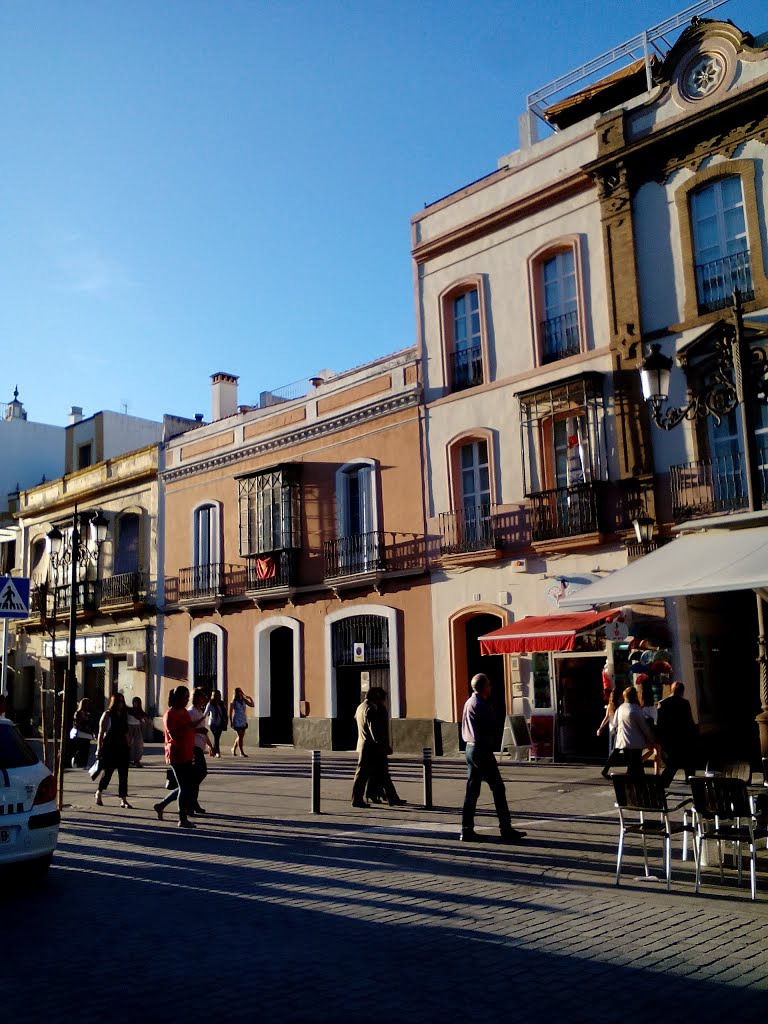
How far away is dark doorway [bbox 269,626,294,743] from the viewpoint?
2622cm

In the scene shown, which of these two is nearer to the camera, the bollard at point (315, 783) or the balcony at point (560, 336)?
the bollard at point (315, 783)

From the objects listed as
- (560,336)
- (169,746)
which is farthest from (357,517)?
(169,746)

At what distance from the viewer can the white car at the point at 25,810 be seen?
330 inches

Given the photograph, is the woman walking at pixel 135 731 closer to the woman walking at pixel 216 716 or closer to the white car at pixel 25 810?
the woman walking at pixel 216 716

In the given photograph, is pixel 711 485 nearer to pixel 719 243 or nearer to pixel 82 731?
pixel 719 243

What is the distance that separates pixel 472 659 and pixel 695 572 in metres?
10.9

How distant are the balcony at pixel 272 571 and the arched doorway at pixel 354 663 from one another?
185cm

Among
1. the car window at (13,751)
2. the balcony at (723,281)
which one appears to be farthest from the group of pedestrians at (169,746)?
the balcony at (723,281)

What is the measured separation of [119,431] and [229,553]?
480 inches

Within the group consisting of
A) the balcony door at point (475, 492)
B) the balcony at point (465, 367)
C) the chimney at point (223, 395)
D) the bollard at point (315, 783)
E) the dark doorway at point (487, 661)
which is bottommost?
the bollard at point (315, 783)

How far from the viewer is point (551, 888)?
322 inches

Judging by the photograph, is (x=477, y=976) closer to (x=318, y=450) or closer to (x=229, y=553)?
(x=318, y=450)

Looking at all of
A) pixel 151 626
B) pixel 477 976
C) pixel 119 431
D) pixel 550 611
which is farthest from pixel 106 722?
pixel 119 431

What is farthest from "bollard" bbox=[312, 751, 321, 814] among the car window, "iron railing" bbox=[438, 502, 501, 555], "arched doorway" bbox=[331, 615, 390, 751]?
"arched doorway" bbox=[331, 615, 390, 751]
